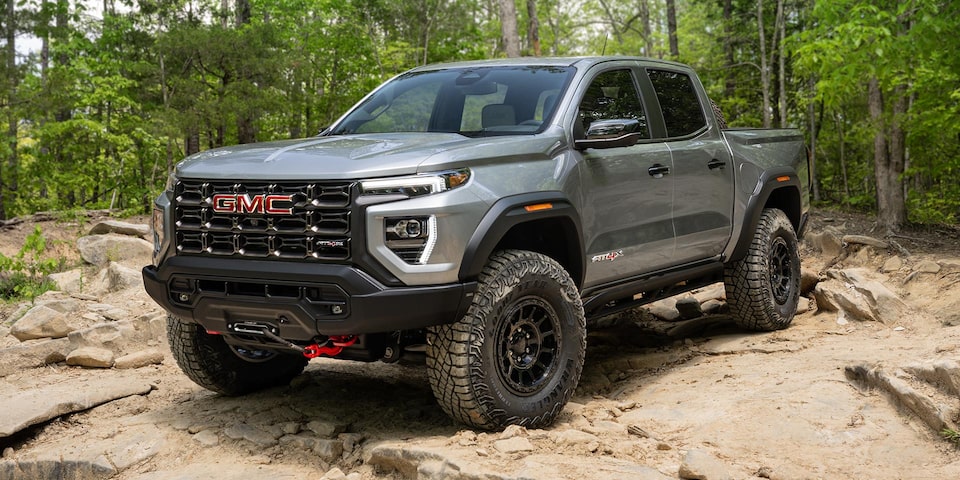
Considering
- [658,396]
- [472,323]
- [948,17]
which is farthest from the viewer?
[948,17]

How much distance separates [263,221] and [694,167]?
10.7ft

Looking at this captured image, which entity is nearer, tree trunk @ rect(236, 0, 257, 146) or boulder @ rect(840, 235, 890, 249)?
boulder @ rect(840, 235, 890, 249)

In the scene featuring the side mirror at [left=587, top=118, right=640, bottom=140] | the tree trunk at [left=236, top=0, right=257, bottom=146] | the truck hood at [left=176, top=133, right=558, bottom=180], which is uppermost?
the tree trunk at [left=236, top=0, right=257, bottom=146]

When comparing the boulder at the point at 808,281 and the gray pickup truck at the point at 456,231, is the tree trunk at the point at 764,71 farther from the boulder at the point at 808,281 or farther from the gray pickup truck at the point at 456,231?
the gray pickup truck at the point at 456,231

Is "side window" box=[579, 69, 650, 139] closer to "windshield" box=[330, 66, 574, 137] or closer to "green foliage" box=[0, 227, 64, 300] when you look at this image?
"windshield" box=[330, 66, 574, 137]

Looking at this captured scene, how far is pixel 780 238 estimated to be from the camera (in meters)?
7.57

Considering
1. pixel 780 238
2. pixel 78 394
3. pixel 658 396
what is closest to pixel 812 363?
pixel 658 396

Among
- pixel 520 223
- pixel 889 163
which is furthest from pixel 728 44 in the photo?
pixel 520 223

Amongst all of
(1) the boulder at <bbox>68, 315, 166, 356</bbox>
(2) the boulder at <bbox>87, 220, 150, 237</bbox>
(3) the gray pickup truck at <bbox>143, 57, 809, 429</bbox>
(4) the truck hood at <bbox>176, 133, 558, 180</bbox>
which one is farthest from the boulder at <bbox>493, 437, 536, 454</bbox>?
(2) the boulder at <bbox>87, 220, 150, 237</bbox>

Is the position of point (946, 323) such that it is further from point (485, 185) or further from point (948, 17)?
point (485, 185)

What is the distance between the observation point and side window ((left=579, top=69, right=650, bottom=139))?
518cm

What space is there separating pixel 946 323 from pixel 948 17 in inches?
160

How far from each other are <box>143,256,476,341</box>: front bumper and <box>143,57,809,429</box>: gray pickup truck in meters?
0.01

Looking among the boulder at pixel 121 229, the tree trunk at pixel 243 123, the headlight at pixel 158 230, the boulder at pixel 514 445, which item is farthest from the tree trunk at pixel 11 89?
the boulder at pixel 514 445
